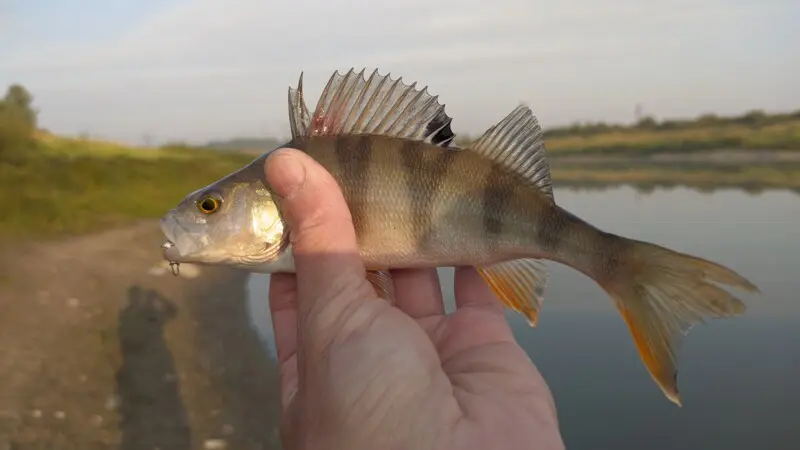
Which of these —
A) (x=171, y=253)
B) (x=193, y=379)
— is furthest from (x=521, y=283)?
(x=193, y=379)

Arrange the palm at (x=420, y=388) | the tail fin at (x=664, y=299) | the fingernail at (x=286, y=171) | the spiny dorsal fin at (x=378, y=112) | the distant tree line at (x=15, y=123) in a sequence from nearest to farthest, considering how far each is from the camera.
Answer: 1. the palm at (x=420, y=388)
2. the tail fin at (x=664, y=299)
3. the fingernail at (x=286, y=171)
4. the spiny dorsal fin at (x=378, y=112)
5. the distant tree line at (x=15, y=123)

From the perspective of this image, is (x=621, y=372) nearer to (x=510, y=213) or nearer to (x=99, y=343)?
(x=510, y=213)

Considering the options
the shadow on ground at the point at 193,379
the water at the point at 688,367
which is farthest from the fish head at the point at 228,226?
the water at the point at 688,367

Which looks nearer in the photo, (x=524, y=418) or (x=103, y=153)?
(x=524, y=418)

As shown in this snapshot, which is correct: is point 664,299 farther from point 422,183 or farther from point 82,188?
point 82,188

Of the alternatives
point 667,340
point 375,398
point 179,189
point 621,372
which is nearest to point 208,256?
point 375,398

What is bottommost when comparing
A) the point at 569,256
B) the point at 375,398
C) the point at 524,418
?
the point at 524,418

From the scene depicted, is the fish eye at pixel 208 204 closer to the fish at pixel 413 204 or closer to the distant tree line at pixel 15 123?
the fish at pixel 413 204
